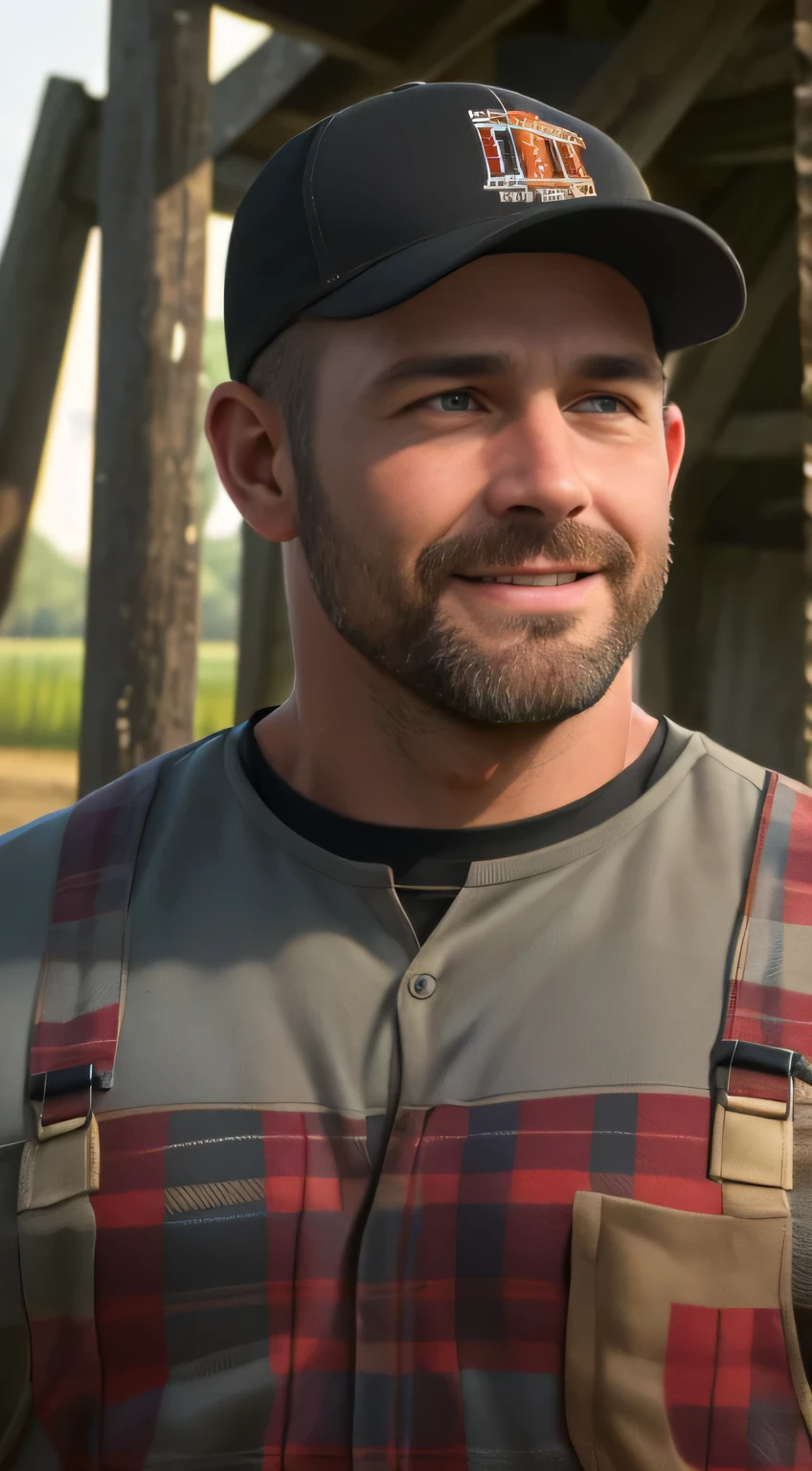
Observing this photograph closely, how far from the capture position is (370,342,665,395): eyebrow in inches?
58.2

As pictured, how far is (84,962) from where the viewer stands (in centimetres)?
160

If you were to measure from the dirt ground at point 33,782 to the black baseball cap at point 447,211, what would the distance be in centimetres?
964

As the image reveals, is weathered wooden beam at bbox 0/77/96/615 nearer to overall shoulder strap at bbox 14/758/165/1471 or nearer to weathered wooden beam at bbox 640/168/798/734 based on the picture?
weathered wooden beam at bbox 640/168/798/734

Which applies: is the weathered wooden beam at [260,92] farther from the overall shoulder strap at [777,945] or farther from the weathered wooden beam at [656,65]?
the overall shoulder strap at [777,945]

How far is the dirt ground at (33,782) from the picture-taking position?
1265 centimetres

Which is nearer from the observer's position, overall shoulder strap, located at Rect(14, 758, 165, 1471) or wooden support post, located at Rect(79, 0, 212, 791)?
overall shoulder strap, located at Rect(14, 758, 165, 1471)

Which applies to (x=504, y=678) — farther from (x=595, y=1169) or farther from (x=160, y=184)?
(x=160, y=184)

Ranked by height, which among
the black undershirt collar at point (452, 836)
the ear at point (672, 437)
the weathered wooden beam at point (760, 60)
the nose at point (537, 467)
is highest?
the weathered wooden beam at point (760, 60)

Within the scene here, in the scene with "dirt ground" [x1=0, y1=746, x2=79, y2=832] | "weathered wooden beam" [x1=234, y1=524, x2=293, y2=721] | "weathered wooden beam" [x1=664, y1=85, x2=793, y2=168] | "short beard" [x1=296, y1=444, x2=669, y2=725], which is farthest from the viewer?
"dirt ground" [x1=0, y1=746, x2=79, y2=832]

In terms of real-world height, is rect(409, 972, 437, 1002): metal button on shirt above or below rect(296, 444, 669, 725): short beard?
below

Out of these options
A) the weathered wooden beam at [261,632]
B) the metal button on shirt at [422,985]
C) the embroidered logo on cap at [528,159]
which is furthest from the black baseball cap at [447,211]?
the weathered wooden beam at [261,632]

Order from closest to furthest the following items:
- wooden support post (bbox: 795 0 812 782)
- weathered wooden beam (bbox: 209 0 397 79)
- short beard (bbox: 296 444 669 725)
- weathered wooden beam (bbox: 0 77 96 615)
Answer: short beard (bbox: 296 444 669 725)
wooden support post (bbox: 795 0 812 782)
weathered wooden beam (bbox: 209 0 397 79)
weathered wooden beam (bbox: 0 77 96 615)

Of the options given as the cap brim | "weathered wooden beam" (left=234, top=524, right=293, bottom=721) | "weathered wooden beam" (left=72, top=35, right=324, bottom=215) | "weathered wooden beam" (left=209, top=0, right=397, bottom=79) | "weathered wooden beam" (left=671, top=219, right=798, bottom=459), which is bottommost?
the cap brim

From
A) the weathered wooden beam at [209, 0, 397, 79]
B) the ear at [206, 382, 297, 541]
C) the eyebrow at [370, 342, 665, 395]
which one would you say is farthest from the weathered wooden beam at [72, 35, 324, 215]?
the eyebrow at [370, 342, 665, 395]
